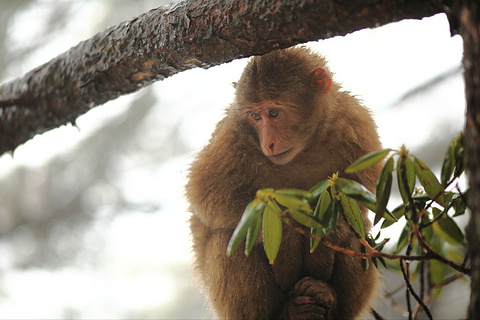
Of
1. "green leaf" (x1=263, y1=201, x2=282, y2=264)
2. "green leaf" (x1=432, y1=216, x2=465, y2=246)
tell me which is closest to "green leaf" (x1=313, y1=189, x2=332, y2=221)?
"green leaf" (x1=263, y1=201, x2=282, y2=264)

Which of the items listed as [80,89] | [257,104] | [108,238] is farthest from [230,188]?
[108,238]

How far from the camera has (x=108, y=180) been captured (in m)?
6.43

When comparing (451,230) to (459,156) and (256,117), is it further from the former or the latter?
(256,117)

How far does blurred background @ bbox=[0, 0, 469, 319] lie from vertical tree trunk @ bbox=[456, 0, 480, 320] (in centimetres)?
391

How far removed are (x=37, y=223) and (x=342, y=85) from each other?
5110 mm

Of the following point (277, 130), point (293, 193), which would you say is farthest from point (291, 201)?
point (277, 130)

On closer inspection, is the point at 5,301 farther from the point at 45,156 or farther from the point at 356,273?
the point at 356,273

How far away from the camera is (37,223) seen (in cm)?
666

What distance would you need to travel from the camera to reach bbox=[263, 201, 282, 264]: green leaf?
4.96ft

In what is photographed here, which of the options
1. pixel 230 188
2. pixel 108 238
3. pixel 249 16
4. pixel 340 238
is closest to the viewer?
pixel 249 16

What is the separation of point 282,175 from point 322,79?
0.59 metres

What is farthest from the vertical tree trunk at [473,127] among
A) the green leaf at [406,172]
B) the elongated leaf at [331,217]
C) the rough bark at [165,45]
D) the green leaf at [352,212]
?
the green leaf at [352,212]

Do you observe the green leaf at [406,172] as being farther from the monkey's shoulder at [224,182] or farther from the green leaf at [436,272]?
the monkey's shoulder at [224,182]

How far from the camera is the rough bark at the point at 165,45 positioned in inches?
64.9
